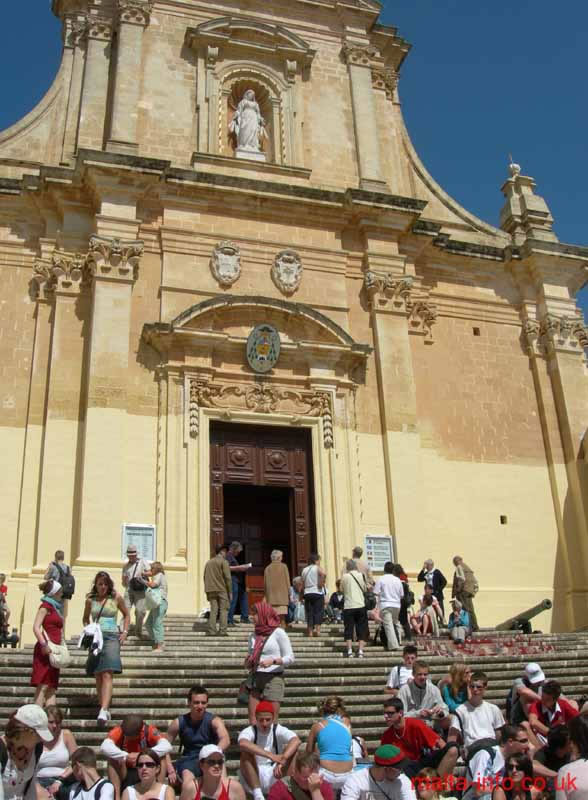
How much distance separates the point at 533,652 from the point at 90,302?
988cm

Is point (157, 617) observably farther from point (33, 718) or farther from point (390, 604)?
point (33, 718)

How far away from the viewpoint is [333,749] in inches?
275

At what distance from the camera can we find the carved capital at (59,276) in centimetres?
1689

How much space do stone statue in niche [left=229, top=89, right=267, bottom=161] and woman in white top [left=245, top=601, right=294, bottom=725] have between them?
13.3 m

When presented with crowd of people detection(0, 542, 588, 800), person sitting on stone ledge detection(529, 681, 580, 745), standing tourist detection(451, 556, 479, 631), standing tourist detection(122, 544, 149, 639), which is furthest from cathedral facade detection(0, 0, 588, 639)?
person sitting on stone ledge detection(529, 681, 580, 745)

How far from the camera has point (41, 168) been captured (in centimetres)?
1738

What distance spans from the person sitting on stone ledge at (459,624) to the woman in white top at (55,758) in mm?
7327

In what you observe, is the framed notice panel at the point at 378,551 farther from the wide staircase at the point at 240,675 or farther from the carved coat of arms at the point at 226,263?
the carved coat of arms at the point at 226,263

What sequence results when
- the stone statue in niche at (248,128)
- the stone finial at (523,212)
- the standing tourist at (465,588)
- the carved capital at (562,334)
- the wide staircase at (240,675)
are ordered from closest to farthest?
the wide staircase at (240,675) → the standing tourist at (465,588) → the stone statue in niche at (248,128) → the carved capital at (562,334) → the stone finial at (523,212)

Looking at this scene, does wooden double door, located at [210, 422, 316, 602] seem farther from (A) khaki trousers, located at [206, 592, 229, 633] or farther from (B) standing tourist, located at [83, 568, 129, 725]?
(B) standing tourist, located at [83, 568, 129, 725]

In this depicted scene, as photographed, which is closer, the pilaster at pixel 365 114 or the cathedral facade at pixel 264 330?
the cathedral facade at pixel 264 330

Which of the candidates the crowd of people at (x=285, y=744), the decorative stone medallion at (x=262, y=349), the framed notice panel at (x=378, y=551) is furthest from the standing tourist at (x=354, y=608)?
the decorative stone medallion at (x=262, y=349)

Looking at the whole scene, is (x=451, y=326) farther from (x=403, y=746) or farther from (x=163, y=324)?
(x=403, y=746)

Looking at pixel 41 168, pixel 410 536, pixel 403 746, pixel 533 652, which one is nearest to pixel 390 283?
pixel 410 536
